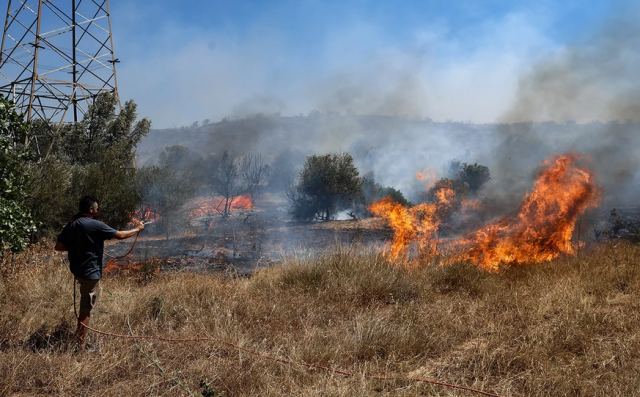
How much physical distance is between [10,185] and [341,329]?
5319mm

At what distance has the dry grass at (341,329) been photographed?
4102mm

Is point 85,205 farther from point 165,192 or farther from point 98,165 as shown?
point 165,192

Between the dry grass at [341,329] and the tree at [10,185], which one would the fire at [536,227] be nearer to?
the dry grass at [341,329]

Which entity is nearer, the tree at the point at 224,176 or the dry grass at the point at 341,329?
the dry grass at the point at 341,329

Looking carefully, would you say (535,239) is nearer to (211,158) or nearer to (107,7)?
(107,7)

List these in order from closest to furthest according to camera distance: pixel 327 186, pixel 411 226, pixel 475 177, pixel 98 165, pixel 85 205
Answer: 1. pixel 85 205
2. pixel 411 226
3. pixel 98 165
4. pixel 327 186
5. pixel 475 177

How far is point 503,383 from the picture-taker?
4.03 metres

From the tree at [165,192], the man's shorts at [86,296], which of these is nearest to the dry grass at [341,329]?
the man's shorts at [86,296]

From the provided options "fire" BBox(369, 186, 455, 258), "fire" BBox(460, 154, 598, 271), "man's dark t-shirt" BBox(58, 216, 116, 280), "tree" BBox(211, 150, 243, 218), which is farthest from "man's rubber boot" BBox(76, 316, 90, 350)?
"tree" BBox(211, 150, 243, 218)

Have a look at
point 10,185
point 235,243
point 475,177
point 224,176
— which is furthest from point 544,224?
point 224,176

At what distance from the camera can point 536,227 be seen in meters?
11.3

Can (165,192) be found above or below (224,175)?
below

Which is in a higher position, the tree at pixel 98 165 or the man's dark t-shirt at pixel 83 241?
the tree at pixel 98 165

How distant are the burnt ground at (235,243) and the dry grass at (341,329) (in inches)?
74.1
